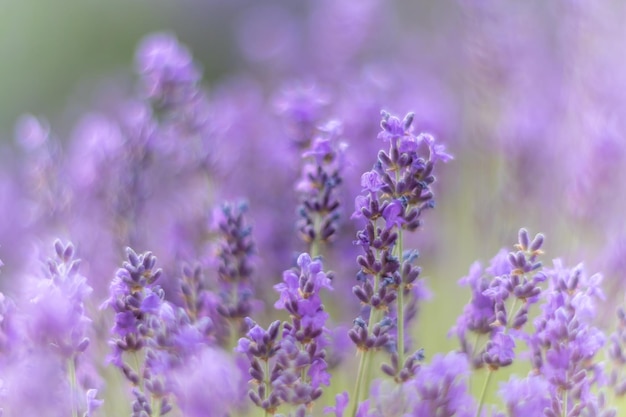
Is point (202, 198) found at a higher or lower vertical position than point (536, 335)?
higher

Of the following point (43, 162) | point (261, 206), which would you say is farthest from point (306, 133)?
point (43, 162)

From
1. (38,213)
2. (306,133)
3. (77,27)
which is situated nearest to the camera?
(306,133)

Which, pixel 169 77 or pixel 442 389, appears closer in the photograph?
pixel 442 389

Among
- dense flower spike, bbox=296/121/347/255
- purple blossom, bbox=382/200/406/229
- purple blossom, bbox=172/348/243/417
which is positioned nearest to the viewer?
purple blossom, bbox=172/348/243/417

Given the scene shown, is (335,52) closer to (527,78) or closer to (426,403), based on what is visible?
(527,78)

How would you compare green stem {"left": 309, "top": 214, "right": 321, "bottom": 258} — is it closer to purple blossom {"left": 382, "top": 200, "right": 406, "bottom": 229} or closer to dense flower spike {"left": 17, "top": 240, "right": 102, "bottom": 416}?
purple blossom {"left": 382, "top": 200, "right": 406, "bottom": 229}

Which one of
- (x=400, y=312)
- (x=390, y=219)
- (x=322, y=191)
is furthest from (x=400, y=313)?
(x=322, y=191)

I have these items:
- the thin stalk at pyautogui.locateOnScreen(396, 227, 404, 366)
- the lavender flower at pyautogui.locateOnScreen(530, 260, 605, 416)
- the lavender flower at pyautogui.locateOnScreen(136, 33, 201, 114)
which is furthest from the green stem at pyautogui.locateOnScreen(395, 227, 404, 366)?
the lavender flower at pyautogui.locateOnScreen(136, 33, 201, 114)

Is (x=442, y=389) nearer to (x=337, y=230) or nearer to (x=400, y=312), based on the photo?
(x=400, y=312)
